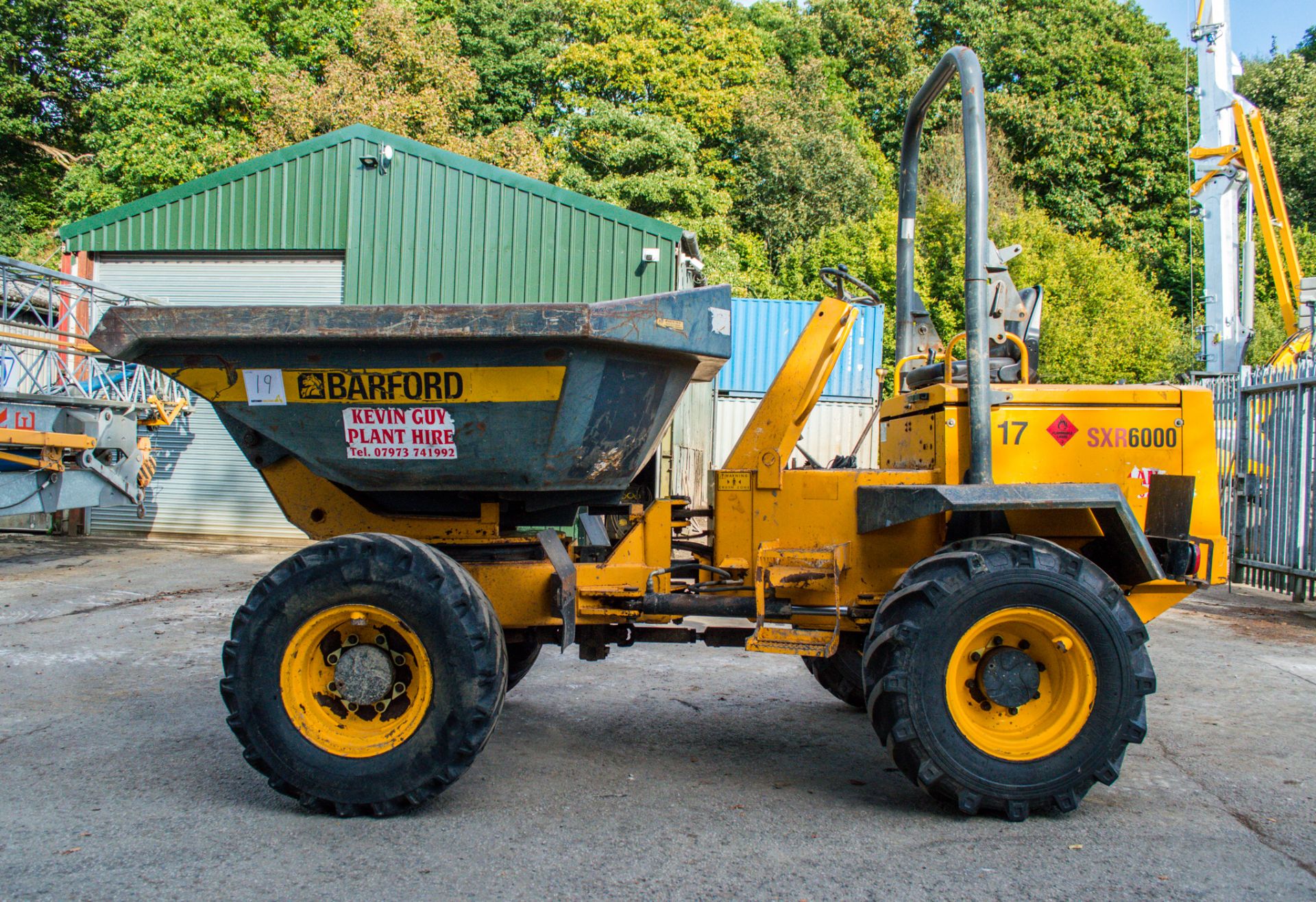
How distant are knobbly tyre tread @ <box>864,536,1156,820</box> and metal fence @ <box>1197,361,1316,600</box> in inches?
284

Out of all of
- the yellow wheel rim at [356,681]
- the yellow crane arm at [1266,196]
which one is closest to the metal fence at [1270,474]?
the yellow crane arm at [1266,196]

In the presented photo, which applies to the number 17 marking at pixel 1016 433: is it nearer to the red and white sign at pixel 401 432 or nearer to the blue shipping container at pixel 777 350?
the red and white sign at pixel 401 432

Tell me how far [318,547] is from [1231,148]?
14221mm

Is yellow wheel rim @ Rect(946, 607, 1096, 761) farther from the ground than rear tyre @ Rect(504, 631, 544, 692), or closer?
farther from the ground

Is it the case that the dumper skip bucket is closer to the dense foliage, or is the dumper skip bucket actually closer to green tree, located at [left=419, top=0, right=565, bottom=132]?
the dense foliage

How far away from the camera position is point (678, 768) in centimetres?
436

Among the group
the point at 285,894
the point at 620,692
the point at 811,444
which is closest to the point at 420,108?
the point at 811,444

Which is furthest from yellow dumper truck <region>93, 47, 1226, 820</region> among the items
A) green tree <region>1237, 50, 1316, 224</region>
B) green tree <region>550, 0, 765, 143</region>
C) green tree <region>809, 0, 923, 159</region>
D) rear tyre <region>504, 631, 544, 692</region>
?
green tree <region>1237, 50, 1316, 224</region>

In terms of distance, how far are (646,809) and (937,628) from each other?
1.38m

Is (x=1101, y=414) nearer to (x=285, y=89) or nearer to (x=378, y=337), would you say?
(x=378, y=337)

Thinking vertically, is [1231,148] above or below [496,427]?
above

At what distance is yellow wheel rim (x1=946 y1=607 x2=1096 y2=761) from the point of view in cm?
373

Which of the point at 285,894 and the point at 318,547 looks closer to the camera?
the point at 285,894

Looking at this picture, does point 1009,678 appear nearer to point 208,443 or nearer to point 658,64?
point 208,443
